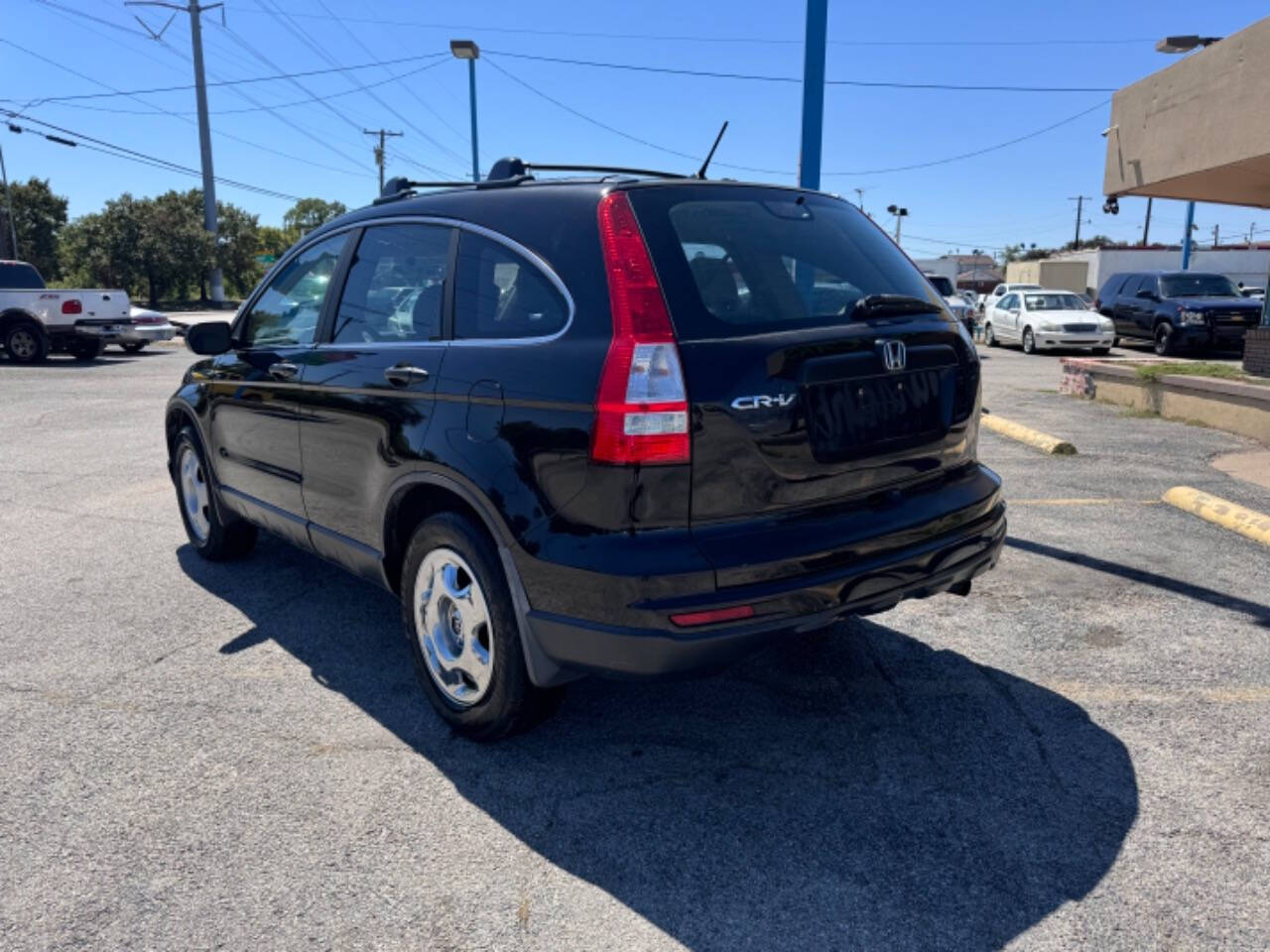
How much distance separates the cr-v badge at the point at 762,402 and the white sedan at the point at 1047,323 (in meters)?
21.4

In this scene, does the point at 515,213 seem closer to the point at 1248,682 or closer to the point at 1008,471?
the point at 1248,682

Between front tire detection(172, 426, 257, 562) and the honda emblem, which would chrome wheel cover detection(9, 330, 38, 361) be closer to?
front tire detection(172, 426, 257, 562)

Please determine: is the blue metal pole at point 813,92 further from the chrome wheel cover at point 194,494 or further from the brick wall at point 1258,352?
the brick wall at point 1258,352

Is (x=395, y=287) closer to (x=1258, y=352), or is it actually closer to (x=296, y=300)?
(x=296, y=300)

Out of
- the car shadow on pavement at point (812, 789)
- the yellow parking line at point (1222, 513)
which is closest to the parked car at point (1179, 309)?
the yellow parking line at point (1222, 513)

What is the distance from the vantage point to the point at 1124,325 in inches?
890

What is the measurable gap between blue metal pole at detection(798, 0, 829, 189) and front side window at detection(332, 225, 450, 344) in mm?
4098

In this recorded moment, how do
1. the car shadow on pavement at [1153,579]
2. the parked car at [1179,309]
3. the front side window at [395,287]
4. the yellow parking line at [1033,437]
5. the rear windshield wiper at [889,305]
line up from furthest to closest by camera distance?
the parked car at [1179,309]
the yellow parking line at [1033,437]
the car shadow on pavement at [1153,579]
the front side window at [395,287]
the rear windshield wiper at [889,305]

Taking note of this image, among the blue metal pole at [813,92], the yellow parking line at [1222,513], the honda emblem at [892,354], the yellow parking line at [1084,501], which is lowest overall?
A: the yellow parking line at [1084,501]

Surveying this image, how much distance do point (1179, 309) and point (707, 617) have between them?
69.1 feet

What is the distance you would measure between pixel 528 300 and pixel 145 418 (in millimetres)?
9862

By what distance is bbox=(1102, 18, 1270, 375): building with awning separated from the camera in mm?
10641

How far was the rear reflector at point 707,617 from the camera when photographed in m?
2.58

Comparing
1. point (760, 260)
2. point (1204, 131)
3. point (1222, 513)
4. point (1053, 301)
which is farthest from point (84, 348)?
point (1053, 301)
